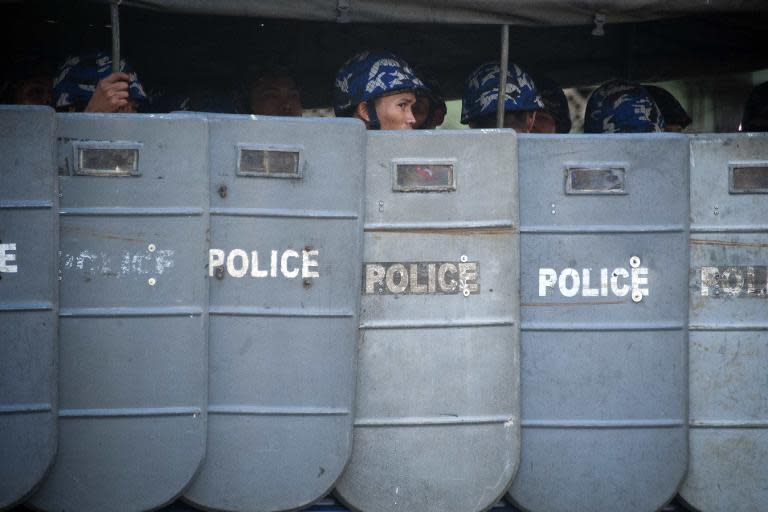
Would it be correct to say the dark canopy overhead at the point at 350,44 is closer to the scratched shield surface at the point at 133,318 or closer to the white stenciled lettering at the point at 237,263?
the scratched shield surface at the point at 133,318

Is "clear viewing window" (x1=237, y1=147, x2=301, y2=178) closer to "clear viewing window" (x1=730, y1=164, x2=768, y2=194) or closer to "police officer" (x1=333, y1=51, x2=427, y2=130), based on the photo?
"police officer" (x1=333, y1=51, x2=427, y2=130)

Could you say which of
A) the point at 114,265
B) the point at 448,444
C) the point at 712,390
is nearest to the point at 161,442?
the point at 114,265

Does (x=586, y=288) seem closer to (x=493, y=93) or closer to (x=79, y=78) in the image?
(x=493, y=93)

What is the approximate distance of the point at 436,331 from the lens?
3201mm

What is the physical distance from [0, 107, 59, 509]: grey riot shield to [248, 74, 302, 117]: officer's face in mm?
1415

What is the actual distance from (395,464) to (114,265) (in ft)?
3.57

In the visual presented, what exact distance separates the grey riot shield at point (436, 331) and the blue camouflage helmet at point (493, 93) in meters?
0.96

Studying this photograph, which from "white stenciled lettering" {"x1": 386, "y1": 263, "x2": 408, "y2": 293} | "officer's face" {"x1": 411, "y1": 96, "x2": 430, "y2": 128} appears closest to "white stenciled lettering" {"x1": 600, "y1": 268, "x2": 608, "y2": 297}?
"white stenciled lettering" {"x1": 386, "y1": 263, "x2": 408, "y2": 293}

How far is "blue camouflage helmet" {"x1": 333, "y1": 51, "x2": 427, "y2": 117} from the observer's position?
389 cm

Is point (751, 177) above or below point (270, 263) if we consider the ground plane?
above

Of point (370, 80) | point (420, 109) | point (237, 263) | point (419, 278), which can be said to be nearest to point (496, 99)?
point (420, 109)

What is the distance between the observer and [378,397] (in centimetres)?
319

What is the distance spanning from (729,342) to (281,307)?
1.49 meters

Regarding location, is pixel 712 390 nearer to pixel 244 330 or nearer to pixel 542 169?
pixel 542 169
